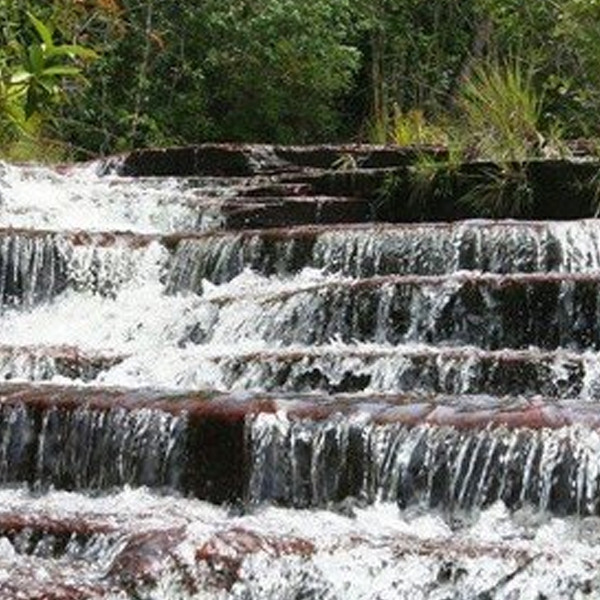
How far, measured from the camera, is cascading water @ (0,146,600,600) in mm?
4383

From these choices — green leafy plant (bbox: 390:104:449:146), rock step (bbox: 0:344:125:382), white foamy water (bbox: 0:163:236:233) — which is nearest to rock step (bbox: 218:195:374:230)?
white foamy water (bbox: 0:163:236:233)

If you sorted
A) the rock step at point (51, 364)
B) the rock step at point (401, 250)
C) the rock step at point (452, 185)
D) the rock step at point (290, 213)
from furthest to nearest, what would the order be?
the rock step at point (290, 213) → the rock step at point (452, 185) → the rock step at point (401, 250) → the rock step at point (51, 364)

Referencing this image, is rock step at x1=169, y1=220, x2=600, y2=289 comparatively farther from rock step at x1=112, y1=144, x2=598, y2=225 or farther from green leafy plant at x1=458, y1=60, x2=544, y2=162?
green leafy plant at x1=458, y1=60, x2=544, y2=162

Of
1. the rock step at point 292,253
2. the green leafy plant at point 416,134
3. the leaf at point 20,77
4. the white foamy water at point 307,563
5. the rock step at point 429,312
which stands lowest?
the white foamy water at point 307,563

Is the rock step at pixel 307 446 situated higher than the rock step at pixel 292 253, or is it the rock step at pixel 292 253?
the rock step at pixel 292 253

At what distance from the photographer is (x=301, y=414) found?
558 cm

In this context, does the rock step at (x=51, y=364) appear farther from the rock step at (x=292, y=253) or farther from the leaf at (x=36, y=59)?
the rock step at (x=292, y=253)

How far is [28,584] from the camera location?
401cm

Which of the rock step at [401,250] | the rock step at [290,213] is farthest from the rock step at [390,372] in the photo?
the rock step at [290,213]

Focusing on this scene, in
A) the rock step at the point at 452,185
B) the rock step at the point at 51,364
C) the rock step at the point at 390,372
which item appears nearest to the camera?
the rock step at the point at 390,372

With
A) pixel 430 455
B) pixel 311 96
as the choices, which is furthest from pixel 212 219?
pixel 311 96

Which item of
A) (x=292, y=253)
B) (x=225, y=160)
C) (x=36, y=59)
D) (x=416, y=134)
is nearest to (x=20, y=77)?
(x=36, y=59)

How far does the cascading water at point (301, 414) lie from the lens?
4383 mm

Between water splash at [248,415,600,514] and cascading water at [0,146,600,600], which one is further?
water splash at [248,415,600,514]
